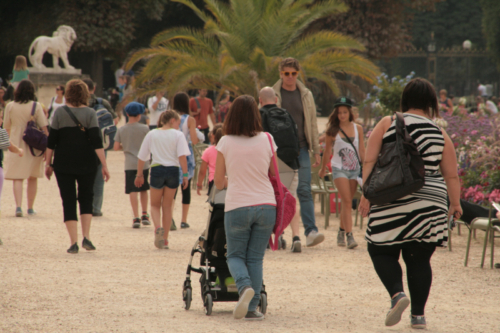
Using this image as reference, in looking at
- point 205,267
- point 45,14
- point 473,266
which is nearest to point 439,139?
point 205,267

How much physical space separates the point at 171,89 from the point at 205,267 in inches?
370

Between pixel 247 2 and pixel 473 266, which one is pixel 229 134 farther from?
pixel 247 2

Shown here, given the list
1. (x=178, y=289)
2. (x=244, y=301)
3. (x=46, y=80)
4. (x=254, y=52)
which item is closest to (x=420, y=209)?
(x=244, y=301)

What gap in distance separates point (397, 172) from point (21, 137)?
21.1ft

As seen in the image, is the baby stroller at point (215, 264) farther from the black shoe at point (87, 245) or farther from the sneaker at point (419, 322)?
the black shoe at point (87, 245)

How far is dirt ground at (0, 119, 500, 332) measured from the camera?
437cm

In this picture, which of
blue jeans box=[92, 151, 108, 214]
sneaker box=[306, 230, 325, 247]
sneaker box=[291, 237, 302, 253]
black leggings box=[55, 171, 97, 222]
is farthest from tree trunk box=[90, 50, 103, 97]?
sneaker box=[291, 237, 302, 253]

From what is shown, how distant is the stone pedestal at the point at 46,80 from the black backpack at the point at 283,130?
622 inches

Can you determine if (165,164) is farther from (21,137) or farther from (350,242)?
(21,137)

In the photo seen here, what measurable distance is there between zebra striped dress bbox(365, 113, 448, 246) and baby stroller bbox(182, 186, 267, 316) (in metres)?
1.02

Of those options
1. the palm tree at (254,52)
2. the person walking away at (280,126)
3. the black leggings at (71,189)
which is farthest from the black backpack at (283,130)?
the palm tree at (254,52)

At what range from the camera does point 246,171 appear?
4352mm

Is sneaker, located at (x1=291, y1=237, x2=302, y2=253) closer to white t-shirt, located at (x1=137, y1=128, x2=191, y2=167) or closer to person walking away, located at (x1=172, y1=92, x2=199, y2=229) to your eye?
white t-shirt, located at (x1=137, y1=128, x2=191, y2=167)

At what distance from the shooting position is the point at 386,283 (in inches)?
163
